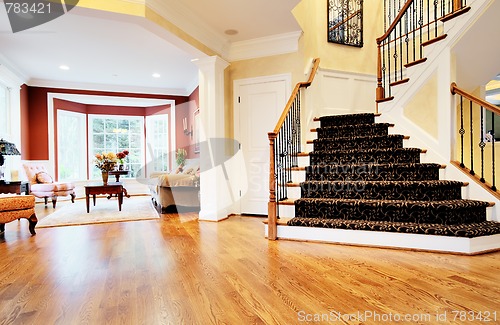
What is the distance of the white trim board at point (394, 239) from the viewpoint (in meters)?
2.66

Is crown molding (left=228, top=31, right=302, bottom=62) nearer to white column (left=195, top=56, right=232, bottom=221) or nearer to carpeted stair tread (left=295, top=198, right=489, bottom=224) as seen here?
white column (left=195, top=56, right=232, bottom=221)

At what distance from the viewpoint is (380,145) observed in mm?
4035

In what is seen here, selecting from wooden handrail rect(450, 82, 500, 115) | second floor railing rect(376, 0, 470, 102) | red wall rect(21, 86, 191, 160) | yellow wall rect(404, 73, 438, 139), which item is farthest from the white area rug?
wooden handrail rect(450, 82, 500, 115)

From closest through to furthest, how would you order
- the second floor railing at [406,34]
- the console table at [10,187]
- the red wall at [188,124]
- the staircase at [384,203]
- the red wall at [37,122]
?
the staircase at [384,203], the second floor railing at [406,34], the console table at [10,187], the red wall at [37,122], the red wall at [188,124]

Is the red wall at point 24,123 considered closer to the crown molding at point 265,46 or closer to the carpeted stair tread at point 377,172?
the crown molding at point 265,46

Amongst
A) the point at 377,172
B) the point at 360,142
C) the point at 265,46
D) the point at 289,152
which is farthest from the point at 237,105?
the point at 377,172

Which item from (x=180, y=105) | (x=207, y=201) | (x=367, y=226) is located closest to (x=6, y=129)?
(x=180, y=105)

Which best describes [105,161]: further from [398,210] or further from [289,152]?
[398,210]

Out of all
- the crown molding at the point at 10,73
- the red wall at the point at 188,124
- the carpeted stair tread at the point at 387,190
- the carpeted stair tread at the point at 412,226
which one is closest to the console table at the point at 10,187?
the crown molding at the point at 10,73

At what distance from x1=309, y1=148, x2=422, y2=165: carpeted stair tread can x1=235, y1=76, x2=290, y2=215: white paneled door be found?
1.00 metres

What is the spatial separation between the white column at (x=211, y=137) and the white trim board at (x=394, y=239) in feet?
A: 5.31

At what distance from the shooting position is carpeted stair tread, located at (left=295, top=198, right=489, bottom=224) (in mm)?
2904

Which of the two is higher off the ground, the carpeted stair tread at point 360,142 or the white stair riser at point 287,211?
the carpeted stair tread at point 360,142

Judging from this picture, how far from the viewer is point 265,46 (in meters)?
4.67
